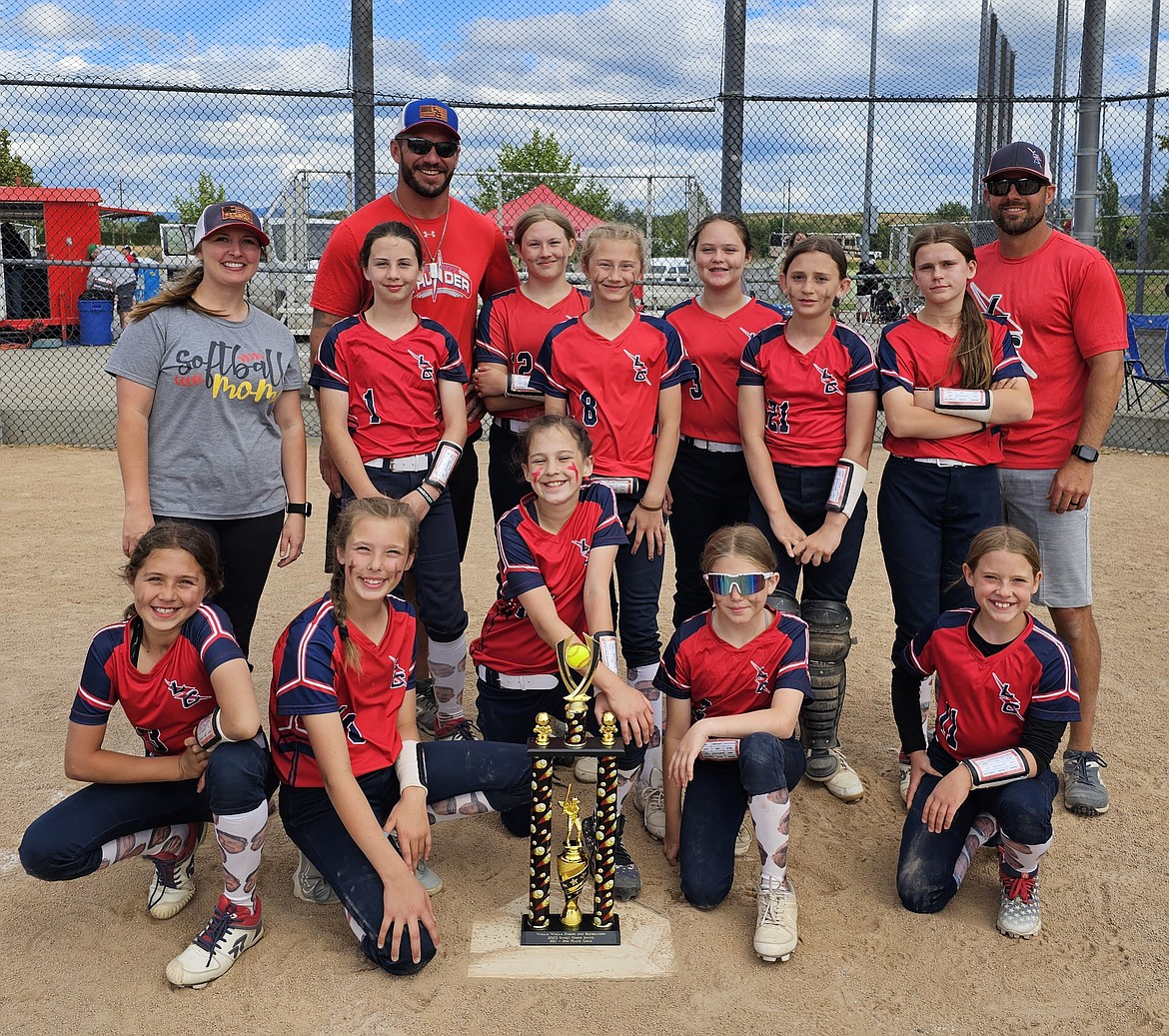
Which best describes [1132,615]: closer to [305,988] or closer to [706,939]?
[706,939]

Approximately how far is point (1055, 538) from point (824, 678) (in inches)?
35.5

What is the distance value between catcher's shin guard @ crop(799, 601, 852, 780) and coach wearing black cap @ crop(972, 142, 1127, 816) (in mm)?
700

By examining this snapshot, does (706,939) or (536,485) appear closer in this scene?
(706,939)

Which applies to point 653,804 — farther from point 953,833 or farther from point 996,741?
point 996,741

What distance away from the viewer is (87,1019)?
2.44m

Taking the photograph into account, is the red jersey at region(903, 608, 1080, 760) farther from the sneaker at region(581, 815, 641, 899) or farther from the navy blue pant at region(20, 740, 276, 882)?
the navy blue pant at region(20, 740, 276, 882)

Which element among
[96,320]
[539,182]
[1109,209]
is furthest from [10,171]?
[1109,209]

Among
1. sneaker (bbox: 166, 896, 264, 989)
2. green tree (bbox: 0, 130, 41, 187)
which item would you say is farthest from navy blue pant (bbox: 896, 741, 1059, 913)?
green tree (bbox: 0, 130, 41, 187)

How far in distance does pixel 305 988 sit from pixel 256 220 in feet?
7.09

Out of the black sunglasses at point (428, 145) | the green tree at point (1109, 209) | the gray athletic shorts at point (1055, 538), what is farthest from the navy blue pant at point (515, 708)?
the green tree at point (1109, 209)

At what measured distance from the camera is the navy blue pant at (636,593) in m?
3.49

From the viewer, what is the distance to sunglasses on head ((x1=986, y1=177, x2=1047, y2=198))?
353 centimetres

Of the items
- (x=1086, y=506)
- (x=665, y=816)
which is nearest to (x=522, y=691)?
(x=665, y=816)

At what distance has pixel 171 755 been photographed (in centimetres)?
283
